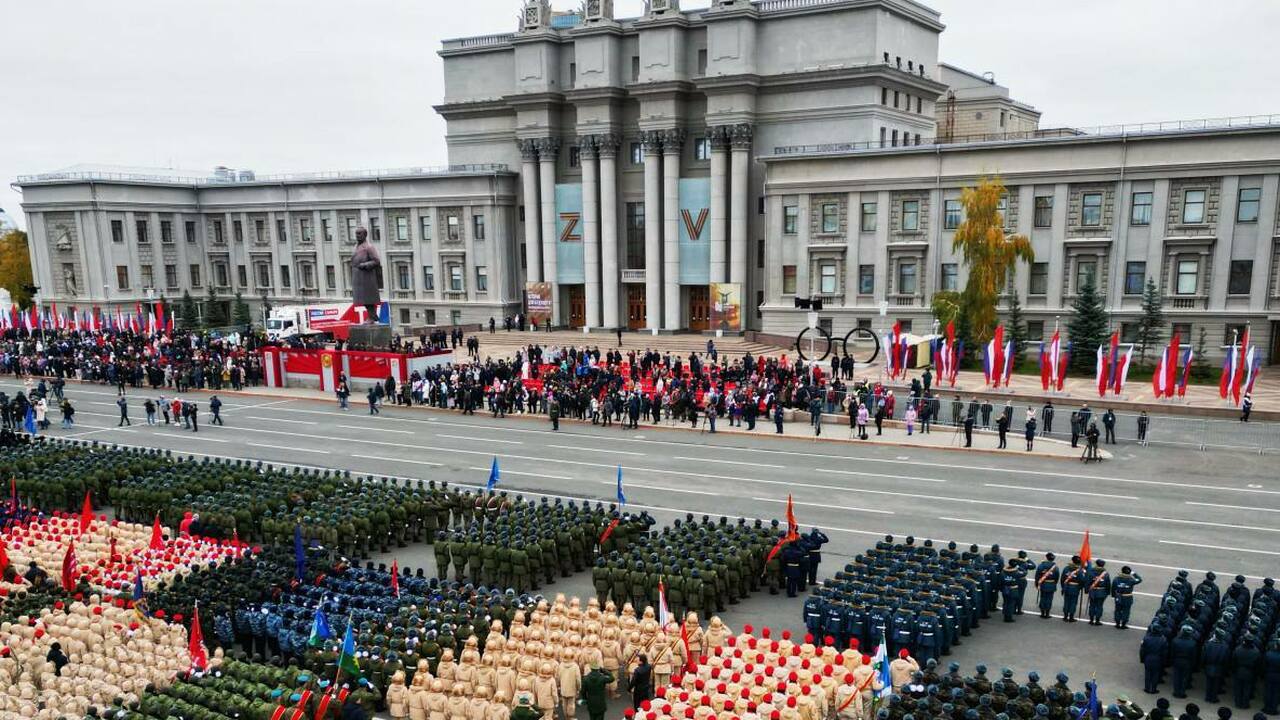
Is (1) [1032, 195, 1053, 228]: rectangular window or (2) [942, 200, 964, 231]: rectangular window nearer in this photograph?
(1) [1032, 195, 1053, 228]: rectangular window

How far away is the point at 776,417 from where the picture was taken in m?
36.6

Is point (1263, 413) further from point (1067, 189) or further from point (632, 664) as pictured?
point (632, 664)

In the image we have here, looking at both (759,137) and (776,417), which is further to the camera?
(759,137)

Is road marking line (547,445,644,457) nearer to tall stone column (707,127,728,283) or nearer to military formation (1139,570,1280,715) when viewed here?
military formation (1139,570,1280,715)

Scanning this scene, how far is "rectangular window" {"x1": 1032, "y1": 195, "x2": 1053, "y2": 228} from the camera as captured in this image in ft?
162

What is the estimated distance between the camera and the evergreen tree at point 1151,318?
46469mm

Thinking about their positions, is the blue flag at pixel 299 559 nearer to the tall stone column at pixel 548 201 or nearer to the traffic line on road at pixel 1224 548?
the traffic line on road at pixel 1224 548

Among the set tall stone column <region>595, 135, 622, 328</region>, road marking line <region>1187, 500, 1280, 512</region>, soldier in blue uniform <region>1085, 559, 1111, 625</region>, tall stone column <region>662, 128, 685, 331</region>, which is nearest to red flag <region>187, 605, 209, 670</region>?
soldier in blue uniform <region>1085, 559, 1111, 625</region>

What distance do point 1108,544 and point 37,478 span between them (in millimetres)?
29490

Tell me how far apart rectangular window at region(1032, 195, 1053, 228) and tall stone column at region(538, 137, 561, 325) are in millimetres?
31674

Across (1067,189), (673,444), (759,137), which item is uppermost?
(759,137)

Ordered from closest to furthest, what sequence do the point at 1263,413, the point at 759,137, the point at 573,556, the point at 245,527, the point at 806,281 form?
the point at 573,556 < the point at 245,527 < the point at 1263,413 < the point at 806,281 < the point at 759,137

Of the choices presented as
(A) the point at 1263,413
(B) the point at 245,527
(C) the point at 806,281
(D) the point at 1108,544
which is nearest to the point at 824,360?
(C) the point at 806,281

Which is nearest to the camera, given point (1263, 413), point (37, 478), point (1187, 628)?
point (1187, 628)
